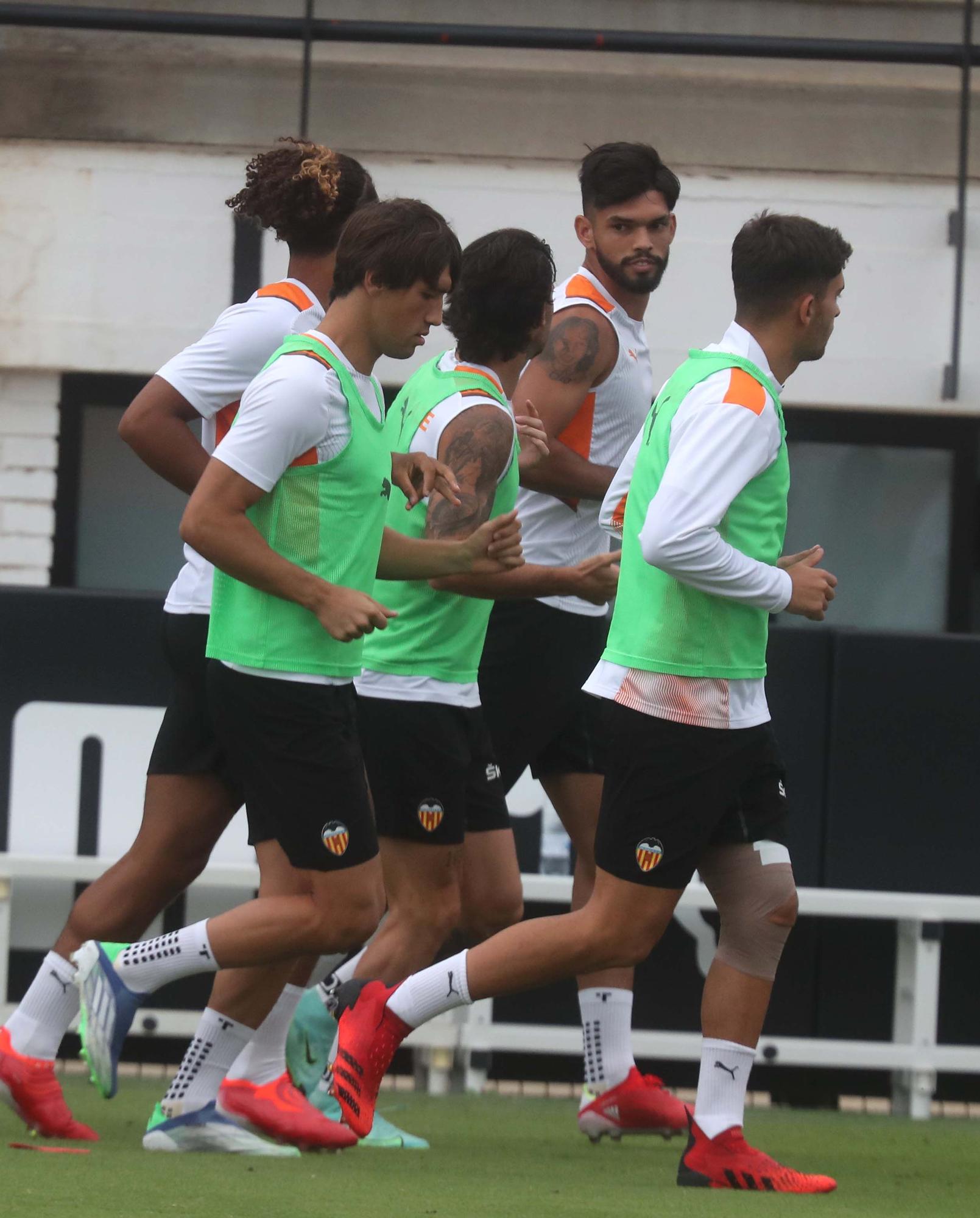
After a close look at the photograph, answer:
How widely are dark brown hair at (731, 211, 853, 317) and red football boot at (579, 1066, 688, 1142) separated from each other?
1.93 metres

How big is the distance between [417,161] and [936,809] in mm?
3342

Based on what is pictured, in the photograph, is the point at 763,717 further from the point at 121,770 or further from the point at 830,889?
the point at 121,770

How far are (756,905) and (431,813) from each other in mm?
781

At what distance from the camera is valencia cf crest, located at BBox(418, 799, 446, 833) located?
181 inches

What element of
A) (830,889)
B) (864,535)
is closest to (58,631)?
(830,889)

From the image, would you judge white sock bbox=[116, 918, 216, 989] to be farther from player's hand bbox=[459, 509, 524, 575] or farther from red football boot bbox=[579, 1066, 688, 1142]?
red football boot bbox=[579, 1066, 688, 1142]

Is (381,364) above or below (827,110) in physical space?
below

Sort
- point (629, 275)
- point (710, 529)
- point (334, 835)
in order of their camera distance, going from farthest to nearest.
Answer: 1. point (629, 275)
2. point (334, 835)
3. point (710, 529)

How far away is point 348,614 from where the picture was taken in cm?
399

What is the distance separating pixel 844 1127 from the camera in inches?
229

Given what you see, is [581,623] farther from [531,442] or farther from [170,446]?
[170,446]

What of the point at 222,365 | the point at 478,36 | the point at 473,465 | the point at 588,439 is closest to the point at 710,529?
the point at 473,465

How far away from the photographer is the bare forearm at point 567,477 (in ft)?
16.1

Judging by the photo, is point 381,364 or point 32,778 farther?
point 381,364
